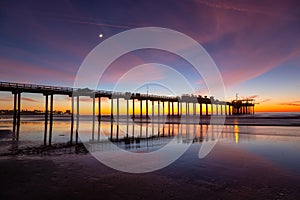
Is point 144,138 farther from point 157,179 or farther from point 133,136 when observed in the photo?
point 157,179

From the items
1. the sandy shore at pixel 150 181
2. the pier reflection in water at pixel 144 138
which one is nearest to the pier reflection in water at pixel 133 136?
the pier reflection in water at pixel 144 138

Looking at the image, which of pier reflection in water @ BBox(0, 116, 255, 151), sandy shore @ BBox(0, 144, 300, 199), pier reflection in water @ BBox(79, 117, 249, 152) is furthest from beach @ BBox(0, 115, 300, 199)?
pier reflection in water @ BBox(0, 116, 255, 151)

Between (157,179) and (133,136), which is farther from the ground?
(157,179)

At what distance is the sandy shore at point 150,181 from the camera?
5227mm

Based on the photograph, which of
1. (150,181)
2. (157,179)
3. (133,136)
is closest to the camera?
(150,181)

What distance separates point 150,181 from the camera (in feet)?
20.8

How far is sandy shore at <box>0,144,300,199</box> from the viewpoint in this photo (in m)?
5.23

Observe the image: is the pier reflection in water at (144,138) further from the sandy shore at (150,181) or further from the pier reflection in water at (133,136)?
the sandy shore at (150,181)

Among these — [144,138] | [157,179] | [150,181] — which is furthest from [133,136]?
[150,181]

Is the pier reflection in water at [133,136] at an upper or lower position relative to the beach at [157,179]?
lower

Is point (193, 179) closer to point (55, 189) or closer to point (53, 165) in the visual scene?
point (55, 189)

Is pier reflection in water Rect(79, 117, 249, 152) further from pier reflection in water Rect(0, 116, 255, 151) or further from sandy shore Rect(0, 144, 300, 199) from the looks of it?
sandy shore Rect(0, 144, 300, 199)

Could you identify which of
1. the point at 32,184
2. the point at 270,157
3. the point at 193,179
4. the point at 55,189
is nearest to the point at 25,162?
the point at 32,184

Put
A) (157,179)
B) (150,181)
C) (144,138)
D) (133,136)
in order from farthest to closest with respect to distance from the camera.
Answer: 1. (133,136)
2. (144,138)
3. (157,179)
4. (150,181)
